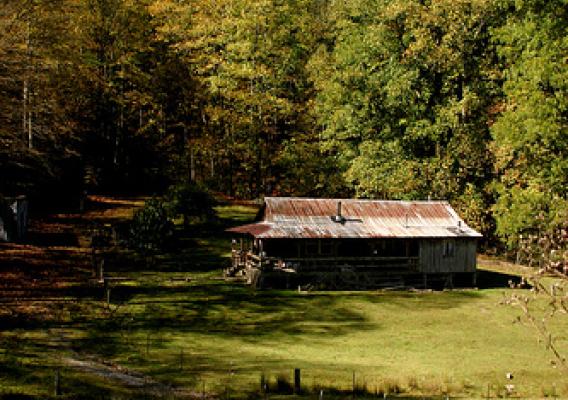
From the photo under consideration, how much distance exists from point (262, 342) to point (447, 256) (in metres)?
21.0

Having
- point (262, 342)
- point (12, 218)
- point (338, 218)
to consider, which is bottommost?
point (262, 342)

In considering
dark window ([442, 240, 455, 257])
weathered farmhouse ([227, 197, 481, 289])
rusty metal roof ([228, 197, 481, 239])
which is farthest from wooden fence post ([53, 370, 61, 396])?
dark window ([442, 240, 455, 257])

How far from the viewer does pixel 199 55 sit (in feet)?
223

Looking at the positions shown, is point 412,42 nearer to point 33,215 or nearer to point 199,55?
point 199,55

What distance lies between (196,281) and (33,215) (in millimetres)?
20577

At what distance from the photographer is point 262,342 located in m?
29.6

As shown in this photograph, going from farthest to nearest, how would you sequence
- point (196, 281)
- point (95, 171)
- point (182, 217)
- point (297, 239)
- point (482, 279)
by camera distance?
point (95, 171)
point (182, 217)
point (482, 279)
point (297, 239)
point (196, 281)

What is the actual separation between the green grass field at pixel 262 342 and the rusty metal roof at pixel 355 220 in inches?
158

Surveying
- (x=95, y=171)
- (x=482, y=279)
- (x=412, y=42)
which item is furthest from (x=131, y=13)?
(x=482, y=279)

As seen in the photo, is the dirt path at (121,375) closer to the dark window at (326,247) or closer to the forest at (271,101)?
the forest at (271,101)

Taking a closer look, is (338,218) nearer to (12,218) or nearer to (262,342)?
(262,342)

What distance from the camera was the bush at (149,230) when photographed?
47500 mm

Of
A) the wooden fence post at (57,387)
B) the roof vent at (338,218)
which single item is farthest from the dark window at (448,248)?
the wooden fence post at (57,387)

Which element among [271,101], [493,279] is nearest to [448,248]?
[493,279]
